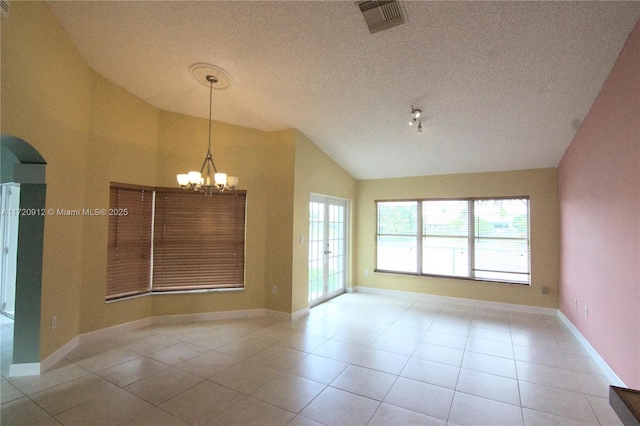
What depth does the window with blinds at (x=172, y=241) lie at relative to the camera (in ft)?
13.4

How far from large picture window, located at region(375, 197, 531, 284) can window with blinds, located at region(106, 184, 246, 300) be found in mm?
3208

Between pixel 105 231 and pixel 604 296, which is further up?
pixel 105 231

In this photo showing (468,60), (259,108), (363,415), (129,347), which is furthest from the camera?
(259,108)

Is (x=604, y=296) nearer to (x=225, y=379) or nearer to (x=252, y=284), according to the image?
(x=225, y=379)

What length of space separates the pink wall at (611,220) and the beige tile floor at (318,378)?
40 centimetres

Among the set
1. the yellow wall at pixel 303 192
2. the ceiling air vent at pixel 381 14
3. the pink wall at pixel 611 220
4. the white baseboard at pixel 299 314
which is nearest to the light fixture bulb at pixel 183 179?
the yellow wall at pixel 303 192

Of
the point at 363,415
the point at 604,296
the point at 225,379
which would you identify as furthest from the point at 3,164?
the point at 604,296

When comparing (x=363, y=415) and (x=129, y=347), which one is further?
(x=129, y=347)

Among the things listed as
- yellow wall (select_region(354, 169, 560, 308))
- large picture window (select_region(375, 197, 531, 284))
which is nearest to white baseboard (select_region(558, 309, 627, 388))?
yellow wall (select_region(354, 169, 560, 308))

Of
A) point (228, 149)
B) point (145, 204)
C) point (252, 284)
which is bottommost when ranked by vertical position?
point (252, 284)

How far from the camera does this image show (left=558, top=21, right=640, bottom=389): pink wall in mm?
2549

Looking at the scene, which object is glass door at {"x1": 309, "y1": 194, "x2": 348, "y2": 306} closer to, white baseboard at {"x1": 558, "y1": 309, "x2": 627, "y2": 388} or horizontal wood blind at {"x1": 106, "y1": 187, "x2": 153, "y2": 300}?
horizontal wood blind at {"x1": 106, "y1": 187, "x2": 153, "y2": 300}

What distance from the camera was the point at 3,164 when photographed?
13.0ft

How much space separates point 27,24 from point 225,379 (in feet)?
11.6
